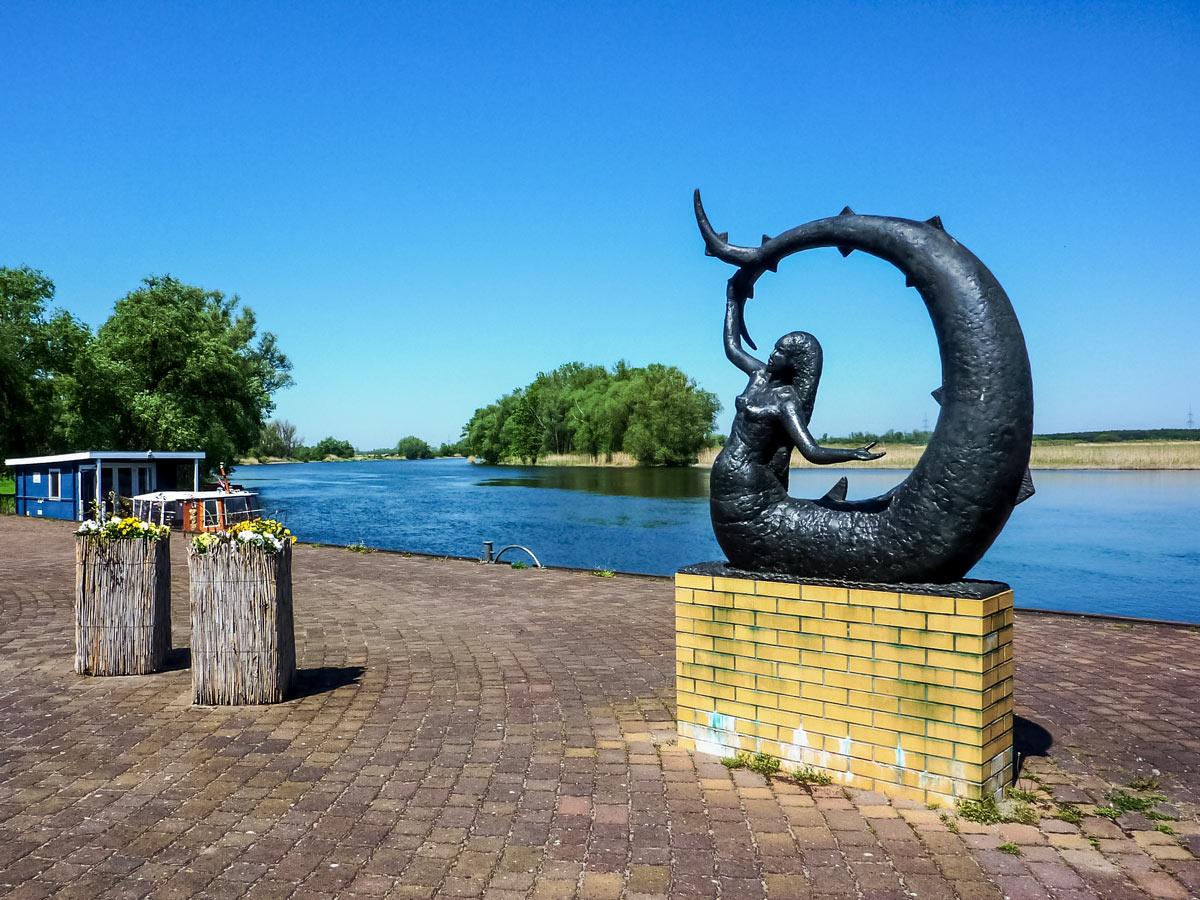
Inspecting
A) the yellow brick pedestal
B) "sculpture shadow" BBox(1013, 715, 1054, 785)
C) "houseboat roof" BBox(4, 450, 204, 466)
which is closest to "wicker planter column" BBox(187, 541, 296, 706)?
the yellow brick pedestal

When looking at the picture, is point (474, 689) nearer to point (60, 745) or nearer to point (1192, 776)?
point (60, 745)

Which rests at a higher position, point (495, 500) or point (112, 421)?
point (112, 421)

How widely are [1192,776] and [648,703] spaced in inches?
121

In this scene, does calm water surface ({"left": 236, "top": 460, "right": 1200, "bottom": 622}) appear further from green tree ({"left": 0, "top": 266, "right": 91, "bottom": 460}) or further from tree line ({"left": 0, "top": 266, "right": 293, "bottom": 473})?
green tree ({"left": 0, "top": 266, "right": 91, "bottom": 460})

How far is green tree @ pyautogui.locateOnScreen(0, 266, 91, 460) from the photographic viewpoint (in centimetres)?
3244

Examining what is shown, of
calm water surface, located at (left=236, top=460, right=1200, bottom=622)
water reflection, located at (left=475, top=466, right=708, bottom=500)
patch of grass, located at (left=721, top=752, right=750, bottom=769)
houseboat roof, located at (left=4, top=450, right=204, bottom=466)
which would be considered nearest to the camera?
patch of grass, located at (left=721, top=752, right=750, bottom=769)

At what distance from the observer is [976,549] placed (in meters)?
4.03

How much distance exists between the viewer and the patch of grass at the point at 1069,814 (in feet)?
12.3

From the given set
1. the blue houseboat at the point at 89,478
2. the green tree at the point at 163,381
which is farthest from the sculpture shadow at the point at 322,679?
the green tree at the point at 163,381

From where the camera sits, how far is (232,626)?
5668 mm

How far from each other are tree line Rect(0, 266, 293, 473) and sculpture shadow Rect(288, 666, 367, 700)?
99.8 ft

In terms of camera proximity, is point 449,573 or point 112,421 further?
point 112,421

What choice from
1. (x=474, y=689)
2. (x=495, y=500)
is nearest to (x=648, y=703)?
(x=474, y=689)

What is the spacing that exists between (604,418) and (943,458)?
6910 centimetres
